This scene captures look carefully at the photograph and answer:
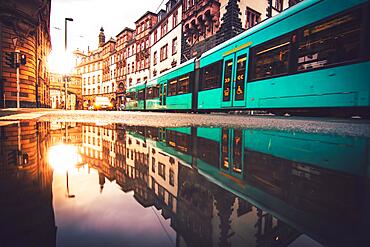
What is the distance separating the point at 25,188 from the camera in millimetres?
668

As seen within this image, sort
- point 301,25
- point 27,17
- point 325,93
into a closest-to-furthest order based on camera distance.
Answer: point 325,93 < point 301,25 < point 27,17

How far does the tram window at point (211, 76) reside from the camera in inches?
335

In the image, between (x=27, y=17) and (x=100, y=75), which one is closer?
(x=27, y=17)

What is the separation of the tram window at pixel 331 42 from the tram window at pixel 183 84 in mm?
6201

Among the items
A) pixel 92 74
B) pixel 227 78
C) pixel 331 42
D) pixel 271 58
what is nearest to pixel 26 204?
pixel 331 42

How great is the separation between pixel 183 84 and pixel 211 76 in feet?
8.53

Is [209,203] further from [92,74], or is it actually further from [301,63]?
[92,74]

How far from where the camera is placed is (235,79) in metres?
7.52

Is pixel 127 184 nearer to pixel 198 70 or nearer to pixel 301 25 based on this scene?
pixel 301 25

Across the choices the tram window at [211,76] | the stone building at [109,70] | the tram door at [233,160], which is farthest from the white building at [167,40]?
the tram door at [233,160]

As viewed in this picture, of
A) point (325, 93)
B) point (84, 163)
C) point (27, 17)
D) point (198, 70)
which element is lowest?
point (84, 163)

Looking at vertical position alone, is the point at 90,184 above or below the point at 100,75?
below

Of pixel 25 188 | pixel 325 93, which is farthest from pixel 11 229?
pixel 325 93

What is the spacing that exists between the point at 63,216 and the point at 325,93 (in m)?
5.52
